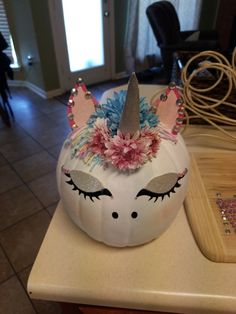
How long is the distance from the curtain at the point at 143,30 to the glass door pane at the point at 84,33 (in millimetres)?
339

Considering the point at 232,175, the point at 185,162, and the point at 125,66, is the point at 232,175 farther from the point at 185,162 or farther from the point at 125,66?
the point at 125,66

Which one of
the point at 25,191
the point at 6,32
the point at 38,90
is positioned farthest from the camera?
the point at 38,90

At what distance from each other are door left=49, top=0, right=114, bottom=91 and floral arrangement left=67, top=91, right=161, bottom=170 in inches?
100

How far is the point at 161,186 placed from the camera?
379 mm

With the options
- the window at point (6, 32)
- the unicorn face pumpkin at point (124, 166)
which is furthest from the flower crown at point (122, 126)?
the window at point (6, 32)

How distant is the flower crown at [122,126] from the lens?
362mm

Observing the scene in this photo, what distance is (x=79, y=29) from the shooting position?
9.31 feet

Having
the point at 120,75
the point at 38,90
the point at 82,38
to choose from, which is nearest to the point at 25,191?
the point at 38,90

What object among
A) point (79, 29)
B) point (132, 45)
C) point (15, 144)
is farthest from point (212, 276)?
point (132, 45)

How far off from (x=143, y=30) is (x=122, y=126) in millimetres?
3054

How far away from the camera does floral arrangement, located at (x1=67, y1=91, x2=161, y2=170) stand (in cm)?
36

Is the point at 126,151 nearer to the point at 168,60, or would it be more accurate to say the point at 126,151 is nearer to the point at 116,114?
the point at 116,114

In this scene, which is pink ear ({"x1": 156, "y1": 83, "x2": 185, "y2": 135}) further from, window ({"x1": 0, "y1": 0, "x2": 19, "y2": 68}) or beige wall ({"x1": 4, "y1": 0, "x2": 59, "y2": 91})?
window ({"x1": 0, "y1": 0, "x2": 19, "y2": 68})

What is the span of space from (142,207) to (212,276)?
0.57ft
